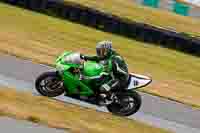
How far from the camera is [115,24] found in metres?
20.6

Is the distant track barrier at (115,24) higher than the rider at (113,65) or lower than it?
lower

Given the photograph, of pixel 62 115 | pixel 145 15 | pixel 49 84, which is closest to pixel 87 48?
pixel 145 15

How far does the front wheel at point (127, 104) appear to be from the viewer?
459 inches

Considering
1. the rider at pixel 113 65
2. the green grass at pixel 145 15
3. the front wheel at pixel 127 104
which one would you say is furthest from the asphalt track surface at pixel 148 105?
the green grass at pixel 145 15

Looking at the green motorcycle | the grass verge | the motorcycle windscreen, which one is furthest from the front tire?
the motorcycle windscreen

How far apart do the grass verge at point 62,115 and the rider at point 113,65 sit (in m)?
0.73

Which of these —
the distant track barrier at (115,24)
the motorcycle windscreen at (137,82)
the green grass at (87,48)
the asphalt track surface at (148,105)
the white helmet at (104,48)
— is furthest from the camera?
the distant track barrier at (115,24)

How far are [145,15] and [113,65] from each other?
1404cm

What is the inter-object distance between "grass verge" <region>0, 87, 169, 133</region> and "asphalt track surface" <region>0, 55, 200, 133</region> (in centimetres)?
92

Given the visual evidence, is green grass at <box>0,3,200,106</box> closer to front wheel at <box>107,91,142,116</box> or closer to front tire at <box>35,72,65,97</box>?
front wheel at <box>107,91,142,116</box>

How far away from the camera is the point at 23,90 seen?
12.0 metres

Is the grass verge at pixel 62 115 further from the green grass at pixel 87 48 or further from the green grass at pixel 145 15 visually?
the green grass at pixel 145 15

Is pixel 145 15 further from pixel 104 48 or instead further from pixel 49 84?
pixel 49 84

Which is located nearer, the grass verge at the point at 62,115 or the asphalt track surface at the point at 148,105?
the grass verge at the point at 62,115
